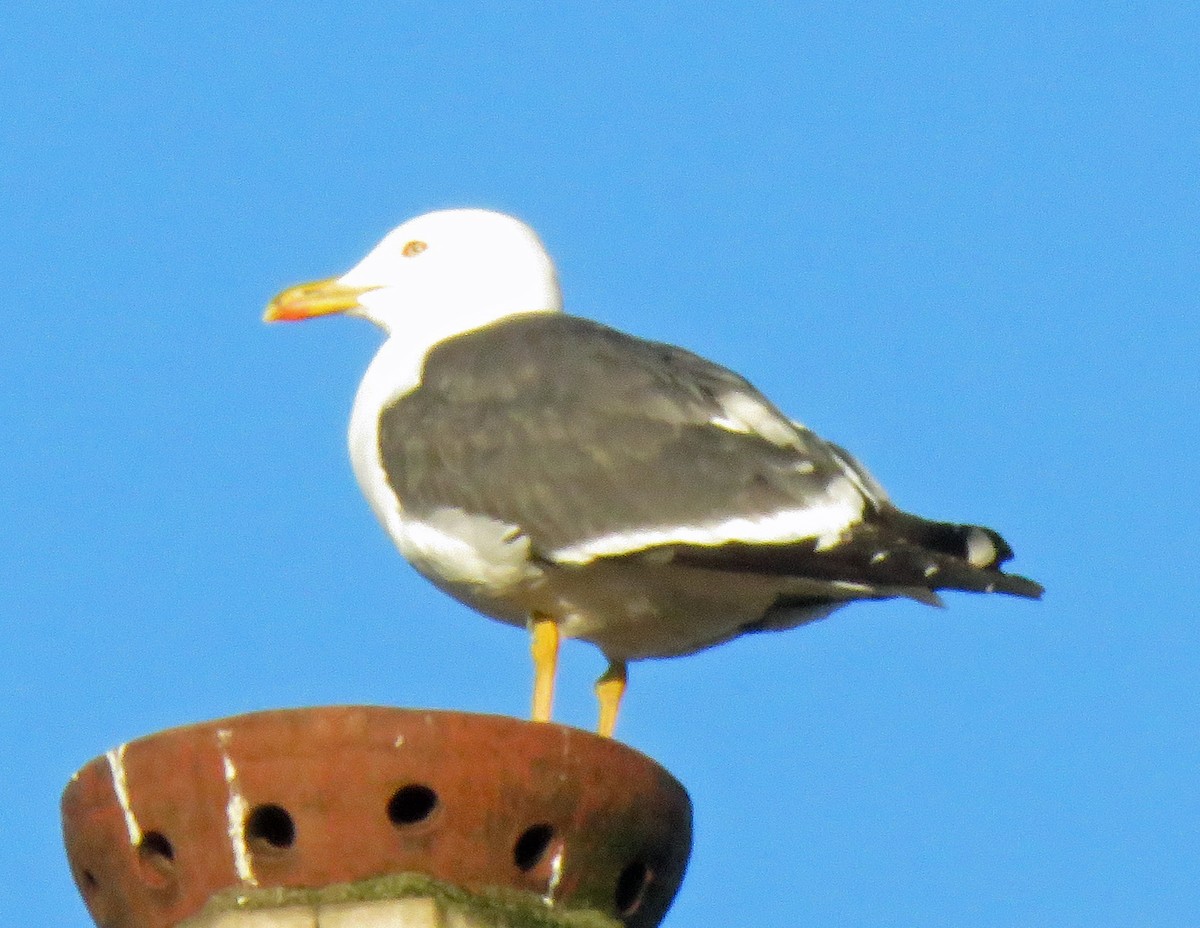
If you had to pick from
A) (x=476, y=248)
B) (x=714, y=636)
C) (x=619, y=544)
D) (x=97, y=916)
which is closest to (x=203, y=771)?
(x=97, y=916)

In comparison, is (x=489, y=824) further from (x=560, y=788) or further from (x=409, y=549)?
(x=409, y=549)

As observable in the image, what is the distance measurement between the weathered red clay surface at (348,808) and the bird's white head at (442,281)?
3175 millimetres

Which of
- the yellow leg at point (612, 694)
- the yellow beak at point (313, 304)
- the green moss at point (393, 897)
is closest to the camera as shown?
the green moss at point (393, 897)

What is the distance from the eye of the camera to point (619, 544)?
22.1 ft

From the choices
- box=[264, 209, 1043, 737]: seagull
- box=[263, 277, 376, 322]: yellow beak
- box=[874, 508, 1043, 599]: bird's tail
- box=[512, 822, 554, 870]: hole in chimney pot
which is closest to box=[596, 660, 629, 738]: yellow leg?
box=[264, 209, 1043, 737]: seagull

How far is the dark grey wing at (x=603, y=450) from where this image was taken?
6727mm

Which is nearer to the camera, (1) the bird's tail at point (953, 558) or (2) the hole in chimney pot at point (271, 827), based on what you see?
(2) the hole in chimney pot at point (271, 827)

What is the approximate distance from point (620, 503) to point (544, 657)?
22.4 inches

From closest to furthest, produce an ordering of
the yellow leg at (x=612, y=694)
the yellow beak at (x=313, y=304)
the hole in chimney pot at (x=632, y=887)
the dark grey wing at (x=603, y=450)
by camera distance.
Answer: the hole in chimney pot at (x=632, y=887) → the dark grey wing at (x=603, y=450) → the yellow leg at (x=612, y=694) → the yellow beak at (x=313, y=304)

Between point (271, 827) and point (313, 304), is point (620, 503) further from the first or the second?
point (313, 304)

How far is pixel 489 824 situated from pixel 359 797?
0.92 ft

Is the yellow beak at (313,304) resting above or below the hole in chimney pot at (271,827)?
above

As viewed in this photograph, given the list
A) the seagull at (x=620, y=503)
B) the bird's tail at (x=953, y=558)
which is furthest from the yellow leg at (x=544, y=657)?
the bird's tail at (x=953, y=558)

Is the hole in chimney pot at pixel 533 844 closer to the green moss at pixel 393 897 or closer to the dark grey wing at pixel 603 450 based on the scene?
the green moss at pixel 393 897
